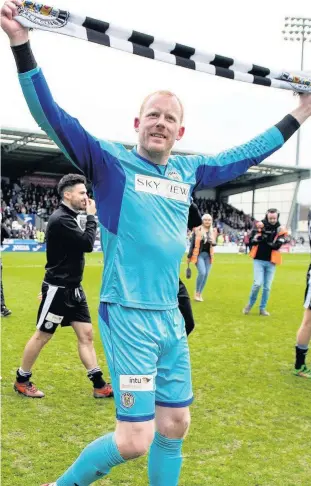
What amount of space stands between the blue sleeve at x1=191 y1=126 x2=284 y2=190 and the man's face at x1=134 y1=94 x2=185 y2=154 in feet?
1.32

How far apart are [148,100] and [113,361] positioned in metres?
1.43

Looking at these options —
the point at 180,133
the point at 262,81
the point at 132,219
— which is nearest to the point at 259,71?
the point at 262,81

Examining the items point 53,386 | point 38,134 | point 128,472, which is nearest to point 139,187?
point 128,472

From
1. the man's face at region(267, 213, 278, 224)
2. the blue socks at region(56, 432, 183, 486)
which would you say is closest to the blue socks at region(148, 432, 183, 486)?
the blue socks at region(56, 432, 183, 486)

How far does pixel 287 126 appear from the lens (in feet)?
10.8

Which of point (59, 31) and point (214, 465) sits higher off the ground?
point (59, 31)

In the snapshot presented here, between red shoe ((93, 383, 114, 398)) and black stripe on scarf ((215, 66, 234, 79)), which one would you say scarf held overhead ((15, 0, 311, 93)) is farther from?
red shoe ((93, 383, 114, 398))

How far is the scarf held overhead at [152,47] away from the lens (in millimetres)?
2465

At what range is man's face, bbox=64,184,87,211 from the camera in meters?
4.71

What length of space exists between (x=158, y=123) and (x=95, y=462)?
180cm

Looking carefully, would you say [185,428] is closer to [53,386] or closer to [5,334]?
[53,386]

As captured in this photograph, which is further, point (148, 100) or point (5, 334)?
point (5, 334)

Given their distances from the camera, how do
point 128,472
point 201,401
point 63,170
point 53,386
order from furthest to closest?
1. point 63,170
2. point 53,386
3. point 201,401
4. point 128,472

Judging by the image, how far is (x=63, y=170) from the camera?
4547 cm
